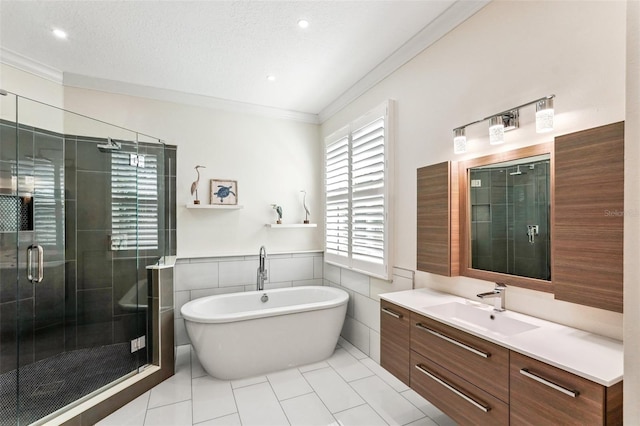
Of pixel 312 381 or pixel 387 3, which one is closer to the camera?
pixel 387 3

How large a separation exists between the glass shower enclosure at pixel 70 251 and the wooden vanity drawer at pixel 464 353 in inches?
93.3

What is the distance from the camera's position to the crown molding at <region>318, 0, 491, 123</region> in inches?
79.4

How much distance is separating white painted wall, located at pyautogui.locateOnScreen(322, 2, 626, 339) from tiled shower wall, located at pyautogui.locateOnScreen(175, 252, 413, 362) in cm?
62

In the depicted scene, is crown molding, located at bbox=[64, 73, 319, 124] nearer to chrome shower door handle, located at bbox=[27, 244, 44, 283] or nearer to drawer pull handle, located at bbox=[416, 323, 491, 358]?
chrome shower door handle, located at bbox=[27, 244, 44, 283]

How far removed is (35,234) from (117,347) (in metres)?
1.13

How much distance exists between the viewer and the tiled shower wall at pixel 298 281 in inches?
117

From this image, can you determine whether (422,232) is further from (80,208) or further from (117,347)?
(80,208)

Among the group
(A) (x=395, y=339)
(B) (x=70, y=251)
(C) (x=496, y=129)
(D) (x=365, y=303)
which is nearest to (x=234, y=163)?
(B) (x=70, y=251)

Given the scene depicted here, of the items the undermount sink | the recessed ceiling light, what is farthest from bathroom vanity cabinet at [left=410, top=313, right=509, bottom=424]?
the recessed ceiling light

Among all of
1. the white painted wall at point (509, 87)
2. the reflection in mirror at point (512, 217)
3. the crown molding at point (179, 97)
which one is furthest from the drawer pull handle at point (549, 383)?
the crown molding at point (179, 97)

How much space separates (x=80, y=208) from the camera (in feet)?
8.85

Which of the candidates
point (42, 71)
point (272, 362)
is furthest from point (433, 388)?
point (42, 71)

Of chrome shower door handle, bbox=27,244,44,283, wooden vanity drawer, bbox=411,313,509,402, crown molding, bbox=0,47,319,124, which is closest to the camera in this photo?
wooden vanity drawer, bbox=411,313,509,402

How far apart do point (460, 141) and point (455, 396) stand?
153 centimetres
